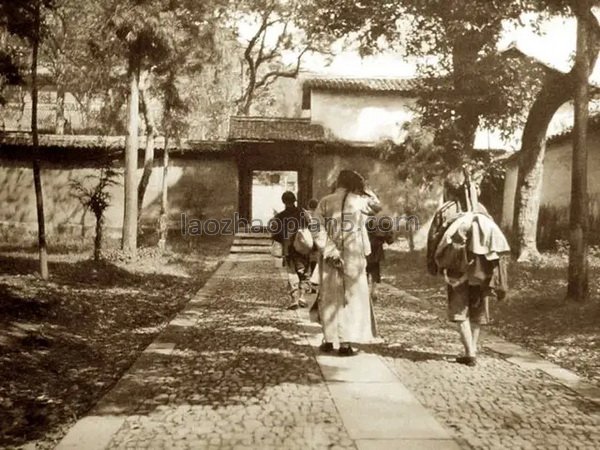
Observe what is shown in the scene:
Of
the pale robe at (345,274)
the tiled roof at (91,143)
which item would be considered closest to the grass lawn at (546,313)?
the pale robe at (345,274)

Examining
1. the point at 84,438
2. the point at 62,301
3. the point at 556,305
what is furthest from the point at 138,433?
the point at 556,305

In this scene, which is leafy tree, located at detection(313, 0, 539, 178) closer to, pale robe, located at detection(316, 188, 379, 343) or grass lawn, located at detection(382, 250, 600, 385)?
grass lawn, located at detection(382, 250, 600, 385)

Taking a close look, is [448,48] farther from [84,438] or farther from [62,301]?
[84,438]

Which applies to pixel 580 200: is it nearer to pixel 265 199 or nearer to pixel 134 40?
pixel 134 40

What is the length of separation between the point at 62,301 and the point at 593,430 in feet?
22.5

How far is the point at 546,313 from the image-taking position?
799cm

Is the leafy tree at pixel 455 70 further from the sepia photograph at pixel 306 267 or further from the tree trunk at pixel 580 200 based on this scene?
the tree trunk at pixel 580 200

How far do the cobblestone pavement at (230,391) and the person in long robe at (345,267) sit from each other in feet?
1.41

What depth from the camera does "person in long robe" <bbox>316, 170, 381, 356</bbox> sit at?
5703 millimetres

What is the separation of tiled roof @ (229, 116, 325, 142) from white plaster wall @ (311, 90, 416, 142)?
1626 mm

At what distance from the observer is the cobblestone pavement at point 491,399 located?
357 cm

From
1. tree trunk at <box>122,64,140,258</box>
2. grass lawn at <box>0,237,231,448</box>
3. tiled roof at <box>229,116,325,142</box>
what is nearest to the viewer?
grass lawn at <box>0,237,231,448</box>

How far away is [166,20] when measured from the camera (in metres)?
14.0

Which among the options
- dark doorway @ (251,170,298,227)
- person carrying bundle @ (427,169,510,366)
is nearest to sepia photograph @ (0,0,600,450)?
person carrying bundle @ (427,169,510,366)
